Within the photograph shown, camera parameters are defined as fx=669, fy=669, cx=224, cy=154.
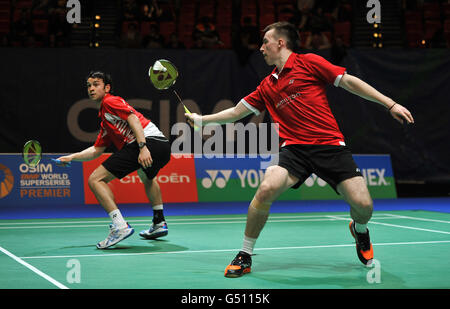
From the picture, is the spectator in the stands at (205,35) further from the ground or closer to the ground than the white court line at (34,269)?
further from the ground

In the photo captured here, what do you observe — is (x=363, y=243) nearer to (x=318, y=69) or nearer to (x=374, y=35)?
(x=318, y=69)

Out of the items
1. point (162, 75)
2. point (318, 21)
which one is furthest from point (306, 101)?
point (318, 21)

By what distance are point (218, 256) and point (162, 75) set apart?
5.45 feet

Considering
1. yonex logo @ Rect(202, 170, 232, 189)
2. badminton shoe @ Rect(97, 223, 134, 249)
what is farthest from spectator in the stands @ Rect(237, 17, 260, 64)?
badminton shoe @ Rect(97, 223, 134, 249)

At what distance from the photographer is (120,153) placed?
21.1 ft

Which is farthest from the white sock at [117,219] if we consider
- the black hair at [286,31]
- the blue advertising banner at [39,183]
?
the blue advertising banner at [39,183]

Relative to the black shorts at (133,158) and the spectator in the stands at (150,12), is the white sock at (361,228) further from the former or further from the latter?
the spectator in the stands at (150,12)

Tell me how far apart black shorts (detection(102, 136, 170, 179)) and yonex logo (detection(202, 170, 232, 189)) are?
4.60 meters

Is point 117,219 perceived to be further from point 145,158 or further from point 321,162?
point 321,162

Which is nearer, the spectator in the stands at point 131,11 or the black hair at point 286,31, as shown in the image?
the black hair at point 286,31

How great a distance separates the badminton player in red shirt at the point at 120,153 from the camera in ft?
20.2

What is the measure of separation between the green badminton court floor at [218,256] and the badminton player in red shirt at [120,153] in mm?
212

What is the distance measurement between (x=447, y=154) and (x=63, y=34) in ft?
25.9

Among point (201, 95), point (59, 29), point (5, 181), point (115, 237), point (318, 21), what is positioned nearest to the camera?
point (115, 237)
